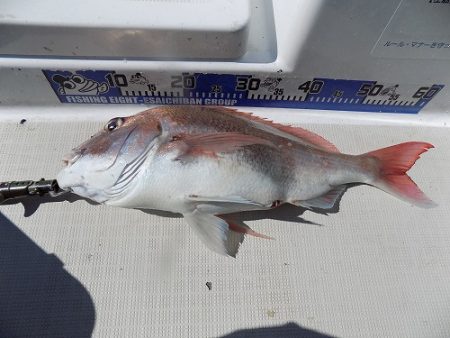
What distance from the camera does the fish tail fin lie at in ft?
5.50

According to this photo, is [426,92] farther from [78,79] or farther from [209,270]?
[78,79]

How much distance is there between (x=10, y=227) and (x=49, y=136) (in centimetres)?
49

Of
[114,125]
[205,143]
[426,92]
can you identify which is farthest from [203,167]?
[426,92]

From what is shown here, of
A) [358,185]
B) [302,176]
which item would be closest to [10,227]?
[302,176]

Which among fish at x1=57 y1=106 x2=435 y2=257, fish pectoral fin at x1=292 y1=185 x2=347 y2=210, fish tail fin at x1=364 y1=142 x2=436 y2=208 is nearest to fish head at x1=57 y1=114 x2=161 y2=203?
fish at x1=57 y1=106 x2=435 y2=257

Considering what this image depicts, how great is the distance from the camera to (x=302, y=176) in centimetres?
158

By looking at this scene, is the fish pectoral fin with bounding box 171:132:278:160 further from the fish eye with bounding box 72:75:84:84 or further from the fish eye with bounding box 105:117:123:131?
the fish eye with bounding box 72:75:84:84

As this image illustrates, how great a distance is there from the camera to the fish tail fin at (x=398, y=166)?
168 centimetres

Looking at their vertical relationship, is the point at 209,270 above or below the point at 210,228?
below

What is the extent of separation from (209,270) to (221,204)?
13.7 inches

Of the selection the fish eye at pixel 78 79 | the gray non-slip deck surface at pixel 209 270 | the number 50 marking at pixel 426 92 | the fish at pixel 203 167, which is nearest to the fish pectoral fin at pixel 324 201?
the fish at pixel 203 167

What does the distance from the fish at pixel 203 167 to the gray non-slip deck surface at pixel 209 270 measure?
0.64ft

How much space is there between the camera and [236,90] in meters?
1.81

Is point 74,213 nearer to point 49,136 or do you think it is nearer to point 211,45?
point 49,136
